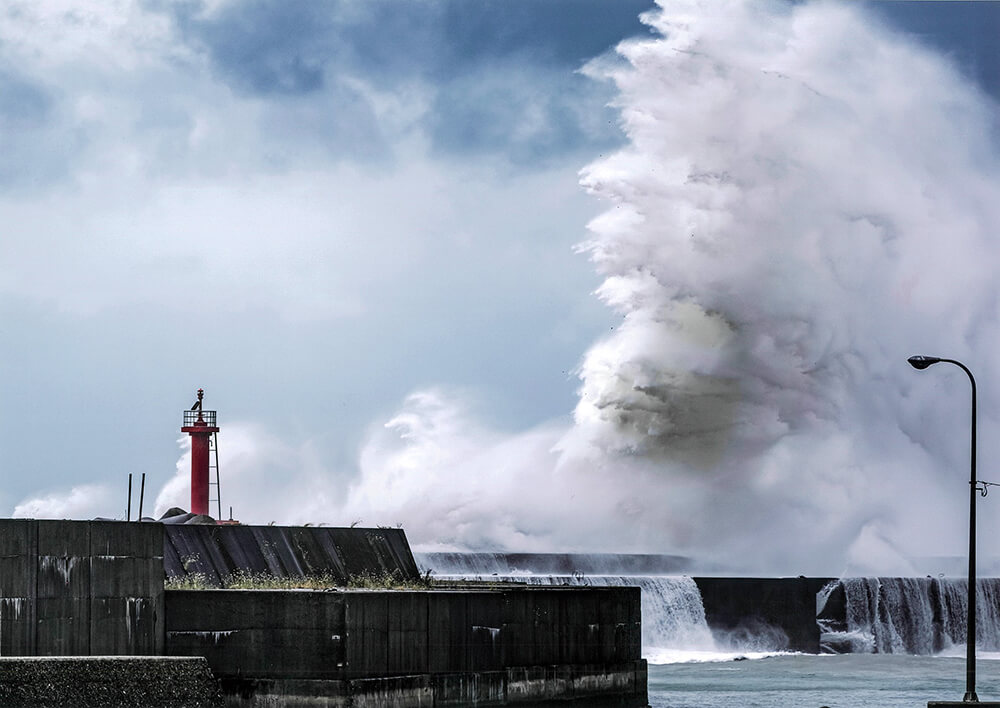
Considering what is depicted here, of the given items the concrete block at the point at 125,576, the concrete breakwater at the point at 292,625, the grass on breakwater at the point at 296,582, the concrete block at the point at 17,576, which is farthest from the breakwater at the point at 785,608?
the concrete block at the point at 17,576

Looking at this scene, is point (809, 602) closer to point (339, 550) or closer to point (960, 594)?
point (960, 594)

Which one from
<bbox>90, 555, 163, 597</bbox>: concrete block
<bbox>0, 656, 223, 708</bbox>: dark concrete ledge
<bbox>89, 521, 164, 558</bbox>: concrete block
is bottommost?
<bbox>0, 656, 223, 708</bbox>: dark concrete ledge

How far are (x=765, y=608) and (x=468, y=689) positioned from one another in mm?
36418

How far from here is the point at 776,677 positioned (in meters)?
48.9

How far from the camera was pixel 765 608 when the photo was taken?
204 feet

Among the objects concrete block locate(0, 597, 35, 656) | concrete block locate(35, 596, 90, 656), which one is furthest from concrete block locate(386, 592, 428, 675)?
concrete block locate(0, 597, 35, 656)

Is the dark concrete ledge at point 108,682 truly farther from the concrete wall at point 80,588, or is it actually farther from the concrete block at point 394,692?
the concrete block at point 394,692

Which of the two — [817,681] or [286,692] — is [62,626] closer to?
[286,692]

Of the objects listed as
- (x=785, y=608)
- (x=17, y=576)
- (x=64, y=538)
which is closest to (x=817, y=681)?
(x=785, y=608)

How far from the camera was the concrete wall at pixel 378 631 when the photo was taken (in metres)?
25.5

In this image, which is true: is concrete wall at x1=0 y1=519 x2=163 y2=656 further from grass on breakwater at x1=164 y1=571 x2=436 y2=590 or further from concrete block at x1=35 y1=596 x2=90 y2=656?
grass on breakwater at x1=164 y1=571 x2=436 y2=590

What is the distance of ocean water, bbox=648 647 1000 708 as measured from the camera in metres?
39.7

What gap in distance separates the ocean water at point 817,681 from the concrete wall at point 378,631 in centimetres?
825

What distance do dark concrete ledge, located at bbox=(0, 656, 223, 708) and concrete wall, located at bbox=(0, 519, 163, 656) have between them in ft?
2.30
